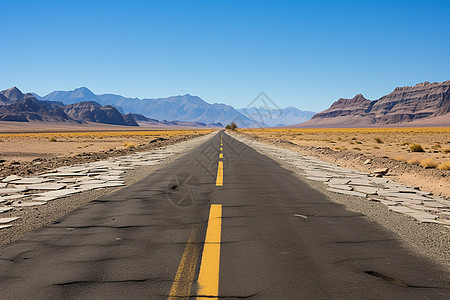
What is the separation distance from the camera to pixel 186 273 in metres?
3.46

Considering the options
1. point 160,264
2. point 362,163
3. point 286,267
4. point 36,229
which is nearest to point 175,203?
point 36,229

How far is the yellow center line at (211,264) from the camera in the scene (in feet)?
10.1

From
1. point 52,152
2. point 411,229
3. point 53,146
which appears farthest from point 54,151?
point 411,229

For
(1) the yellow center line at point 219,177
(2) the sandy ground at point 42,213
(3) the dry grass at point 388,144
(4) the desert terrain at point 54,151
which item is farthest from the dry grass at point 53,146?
(3) the dry grass at point 388,144

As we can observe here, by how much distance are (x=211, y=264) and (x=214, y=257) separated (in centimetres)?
21

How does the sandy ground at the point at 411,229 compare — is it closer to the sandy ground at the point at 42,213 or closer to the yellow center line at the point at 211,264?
the yellow center line at the point at 211,264

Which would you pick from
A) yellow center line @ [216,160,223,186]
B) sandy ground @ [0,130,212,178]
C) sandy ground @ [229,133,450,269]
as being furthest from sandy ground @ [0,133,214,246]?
sandy ground @ [0,130,212,178]

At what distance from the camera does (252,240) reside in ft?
15.0

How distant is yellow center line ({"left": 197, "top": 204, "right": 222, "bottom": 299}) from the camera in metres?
3.08

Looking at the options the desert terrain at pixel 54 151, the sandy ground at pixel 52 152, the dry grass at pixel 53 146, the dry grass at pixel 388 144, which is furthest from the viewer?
the dry grass at pixel 53 146

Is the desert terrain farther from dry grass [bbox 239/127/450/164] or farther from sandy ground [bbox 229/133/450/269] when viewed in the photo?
dry grass [bbox 239/127/450/164]

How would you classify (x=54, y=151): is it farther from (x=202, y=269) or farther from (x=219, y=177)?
(x=202, y=269)

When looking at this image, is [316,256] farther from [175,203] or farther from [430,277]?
[175,203]

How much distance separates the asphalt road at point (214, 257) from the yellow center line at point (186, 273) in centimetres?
1
